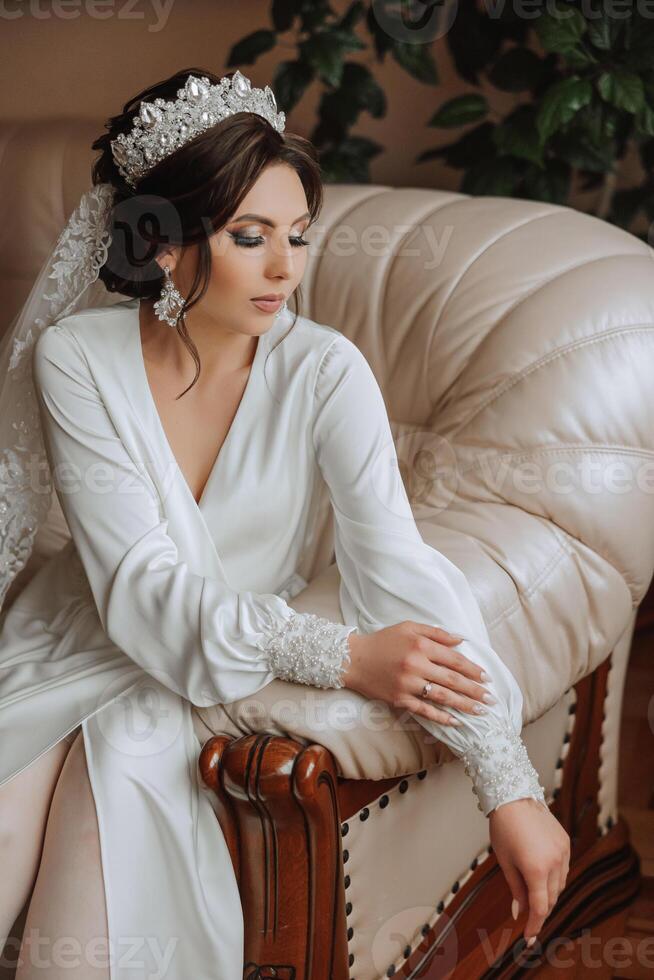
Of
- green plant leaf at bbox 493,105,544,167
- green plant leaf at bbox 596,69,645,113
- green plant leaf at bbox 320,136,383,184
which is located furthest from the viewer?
green plant leaf at bbox 320,136,383,184

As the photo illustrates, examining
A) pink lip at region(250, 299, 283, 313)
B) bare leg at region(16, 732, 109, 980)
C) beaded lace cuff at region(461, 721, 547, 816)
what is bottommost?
bare leg at region(16, 732, 109, 980)

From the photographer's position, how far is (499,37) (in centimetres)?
258

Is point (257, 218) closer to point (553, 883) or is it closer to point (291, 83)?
point (553, 883)

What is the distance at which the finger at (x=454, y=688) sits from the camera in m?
1.34

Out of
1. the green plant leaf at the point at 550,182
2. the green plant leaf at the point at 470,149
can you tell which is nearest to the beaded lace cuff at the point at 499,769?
the green plant leaf at the point at 550,182

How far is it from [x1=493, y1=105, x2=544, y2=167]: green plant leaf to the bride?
40.0 inches

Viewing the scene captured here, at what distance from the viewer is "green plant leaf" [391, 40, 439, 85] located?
255 centimetres

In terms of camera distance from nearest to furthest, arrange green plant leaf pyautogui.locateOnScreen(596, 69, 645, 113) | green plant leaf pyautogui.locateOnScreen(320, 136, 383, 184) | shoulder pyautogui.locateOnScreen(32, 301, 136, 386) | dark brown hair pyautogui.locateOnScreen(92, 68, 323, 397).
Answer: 1. dark brown hair pyautogui.locateOnScreen(92, 68, 323, 397)
2. shoulder pyautogui.locateOnScreen(32, 301, 136, 386)
3. green plant leaf pyautogui.locateOnScreen(596, 69, 645, 113)
4. green plant leaf pyautogui.locateOnScreen(320, 136, 383, 184)

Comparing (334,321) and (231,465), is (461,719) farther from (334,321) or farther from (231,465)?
(334,321)

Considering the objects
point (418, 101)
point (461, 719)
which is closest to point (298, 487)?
point (461, 719)

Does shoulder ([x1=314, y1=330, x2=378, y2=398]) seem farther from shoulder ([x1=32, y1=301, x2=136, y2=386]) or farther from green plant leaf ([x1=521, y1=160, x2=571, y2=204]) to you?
green plant leaf ([x1=521, y1=160, x2=571, y2=204])

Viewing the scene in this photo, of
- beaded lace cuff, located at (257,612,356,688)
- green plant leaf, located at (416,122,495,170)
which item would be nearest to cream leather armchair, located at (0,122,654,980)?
beaded lace cuff, located at (257,612,356,688)

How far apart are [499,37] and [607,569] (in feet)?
4.90

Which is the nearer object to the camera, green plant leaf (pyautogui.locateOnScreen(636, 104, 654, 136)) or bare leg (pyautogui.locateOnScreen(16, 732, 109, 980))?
bare leg (pyautogui.locateOnScreen(16, 732, 109, 980))
